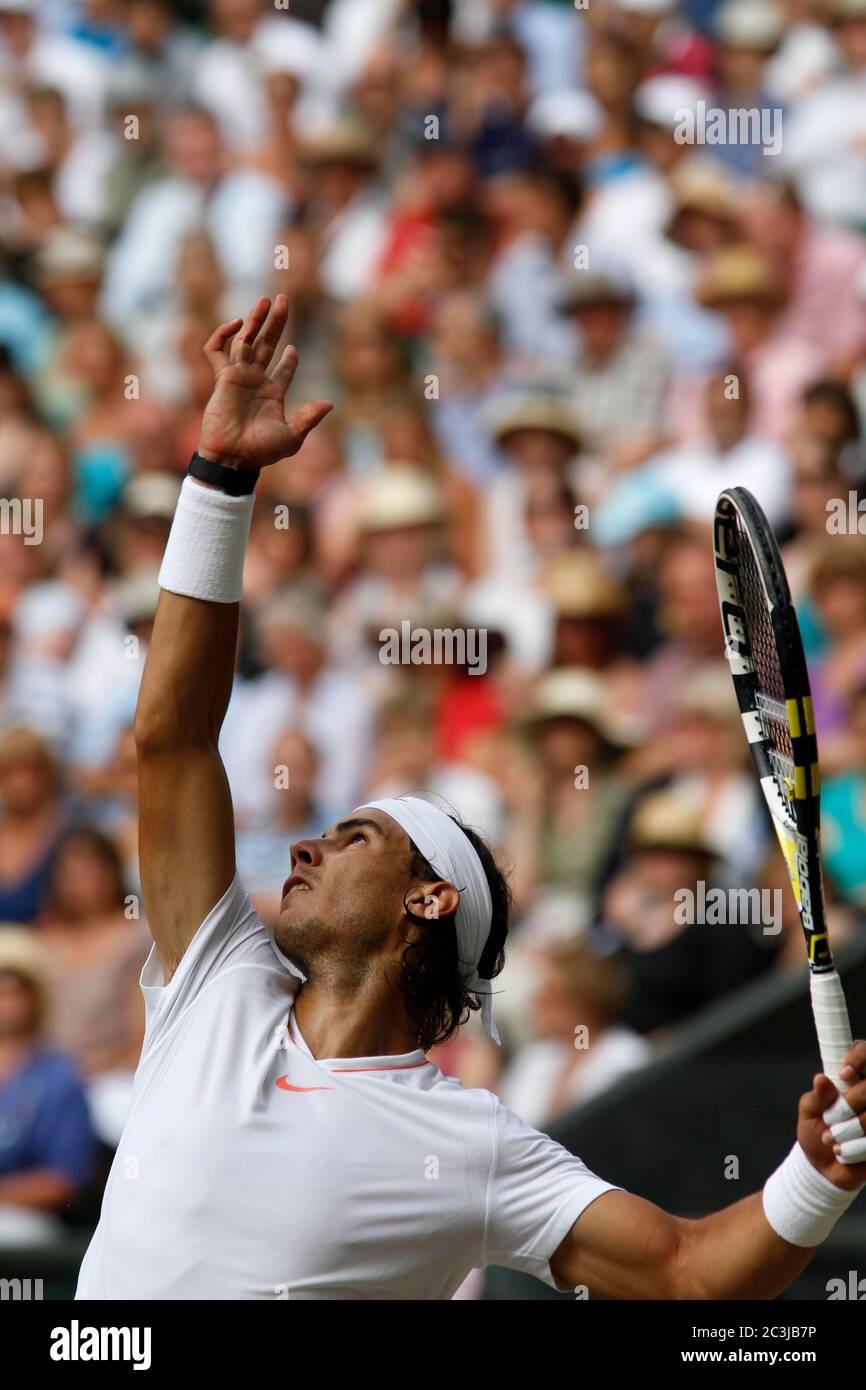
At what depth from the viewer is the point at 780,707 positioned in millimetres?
3627

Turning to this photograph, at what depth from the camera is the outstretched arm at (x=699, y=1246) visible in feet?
10.4

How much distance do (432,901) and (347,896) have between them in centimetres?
14

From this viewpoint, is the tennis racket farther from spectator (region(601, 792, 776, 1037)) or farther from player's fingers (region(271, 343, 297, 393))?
spectator (region(601, 792, 776, 1037))

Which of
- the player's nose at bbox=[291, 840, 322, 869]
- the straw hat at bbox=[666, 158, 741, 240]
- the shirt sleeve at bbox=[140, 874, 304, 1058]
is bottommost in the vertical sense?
the shirt sleeve at bbox=[140, 874, 304, 1058]

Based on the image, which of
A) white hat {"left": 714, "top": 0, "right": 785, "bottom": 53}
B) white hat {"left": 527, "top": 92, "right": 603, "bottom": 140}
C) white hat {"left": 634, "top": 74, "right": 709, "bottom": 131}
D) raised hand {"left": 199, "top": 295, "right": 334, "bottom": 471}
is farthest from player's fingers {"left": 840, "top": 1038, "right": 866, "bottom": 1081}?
white hat {"left": 527, "top": 92, "right": 603, "bottom": 140}

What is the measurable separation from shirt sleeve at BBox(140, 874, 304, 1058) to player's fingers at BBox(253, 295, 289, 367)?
87cm

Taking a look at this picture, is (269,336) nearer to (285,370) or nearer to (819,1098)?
(285,370)

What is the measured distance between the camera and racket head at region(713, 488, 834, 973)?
329 centimetres

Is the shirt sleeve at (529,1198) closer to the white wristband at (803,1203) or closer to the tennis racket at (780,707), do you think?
the white wristband at (803,1203)

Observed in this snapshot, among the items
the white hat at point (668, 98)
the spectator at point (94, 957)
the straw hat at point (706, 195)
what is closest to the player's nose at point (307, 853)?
the spectator at point (94, 957)

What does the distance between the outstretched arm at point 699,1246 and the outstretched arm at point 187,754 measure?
79 cm
